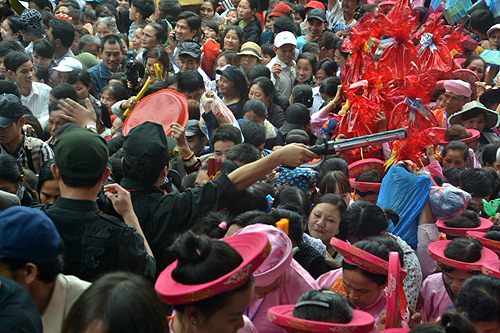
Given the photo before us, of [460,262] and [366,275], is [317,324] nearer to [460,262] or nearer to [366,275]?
[366,275]

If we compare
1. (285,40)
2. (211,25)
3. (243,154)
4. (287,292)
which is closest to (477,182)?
(243,154)

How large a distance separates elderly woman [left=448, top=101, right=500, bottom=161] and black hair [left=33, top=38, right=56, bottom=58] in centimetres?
465

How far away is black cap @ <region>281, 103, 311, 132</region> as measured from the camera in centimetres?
649

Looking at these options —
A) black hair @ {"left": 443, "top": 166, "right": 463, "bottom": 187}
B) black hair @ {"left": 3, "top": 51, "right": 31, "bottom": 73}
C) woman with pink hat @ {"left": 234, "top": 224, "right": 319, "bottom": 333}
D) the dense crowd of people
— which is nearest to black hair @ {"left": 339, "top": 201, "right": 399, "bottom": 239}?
the dense crowd of people

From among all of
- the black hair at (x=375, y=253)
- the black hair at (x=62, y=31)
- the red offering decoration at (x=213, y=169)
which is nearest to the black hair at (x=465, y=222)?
the black hair at (x=375, y=253)

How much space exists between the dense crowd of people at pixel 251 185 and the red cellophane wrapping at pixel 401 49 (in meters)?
0.01

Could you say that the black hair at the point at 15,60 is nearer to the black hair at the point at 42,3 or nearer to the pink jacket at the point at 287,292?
the black hair at the point at 42,3

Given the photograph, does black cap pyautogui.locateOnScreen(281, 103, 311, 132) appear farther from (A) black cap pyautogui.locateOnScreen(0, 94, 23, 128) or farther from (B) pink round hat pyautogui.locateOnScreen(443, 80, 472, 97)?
(A) black cap pyautogui.locateOnScreen(0, 94, 23, 128)

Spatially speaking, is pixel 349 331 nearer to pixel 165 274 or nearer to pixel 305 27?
pixel 165 274

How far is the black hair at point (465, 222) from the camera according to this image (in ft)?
14.2

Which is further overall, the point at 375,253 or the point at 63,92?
Answer: the point at 63,92

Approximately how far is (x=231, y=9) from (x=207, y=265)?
9.06 meters

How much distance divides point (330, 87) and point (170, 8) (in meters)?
3.67

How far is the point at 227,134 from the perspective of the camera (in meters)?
4.97
